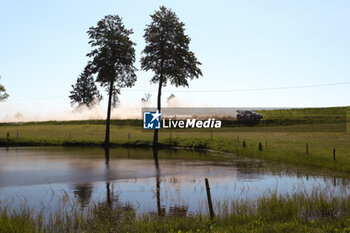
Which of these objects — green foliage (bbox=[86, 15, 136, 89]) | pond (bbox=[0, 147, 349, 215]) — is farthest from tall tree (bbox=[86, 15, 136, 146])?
pond (bbox=[0, 147, 349, 215])

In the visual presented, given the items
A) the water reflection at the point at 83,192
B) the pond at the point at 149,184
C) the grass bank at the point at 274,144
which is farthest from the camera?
the grass bank at the point at 274,144

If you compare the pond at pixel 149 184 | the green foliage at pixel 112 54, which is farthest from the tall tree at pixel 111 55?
the pond at pixel 149 184

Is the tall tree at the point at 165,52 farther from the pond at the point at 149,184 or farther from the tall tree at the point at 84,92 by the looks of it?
the tall tree at the point at 84,92

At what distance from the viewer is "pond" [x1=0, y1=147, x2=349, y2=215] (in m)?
14.3

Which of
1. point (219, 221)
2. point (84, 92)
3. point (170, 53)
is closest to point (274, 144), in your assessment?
point (170, 53)

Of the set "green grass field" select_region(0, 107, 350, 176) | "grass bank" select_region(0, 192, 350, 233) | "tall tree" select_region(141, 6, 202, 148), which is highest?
"tall tree" select_region(141, 6, 202, 148)

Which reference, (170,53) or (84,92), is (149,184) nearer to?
(170,53)

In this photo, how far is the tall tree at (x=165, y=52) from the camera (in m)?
46.5

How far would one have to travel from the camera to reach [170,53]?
151 feet

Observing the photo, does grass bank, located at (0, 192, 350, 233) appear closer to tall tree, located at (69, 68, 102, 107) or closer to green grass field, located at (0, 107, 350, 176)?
green grass field, located at (0, 107, 350, 176)

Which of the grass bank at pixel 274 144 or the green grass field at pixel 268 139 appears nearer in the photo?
the grass bank at pixel 274 144

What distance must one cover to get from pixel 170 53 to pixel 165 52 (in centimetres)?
68

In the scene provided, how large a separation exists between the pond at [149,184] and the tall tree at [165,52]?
68.7 ft

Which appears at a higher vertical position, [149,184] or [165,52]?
[165,52]
